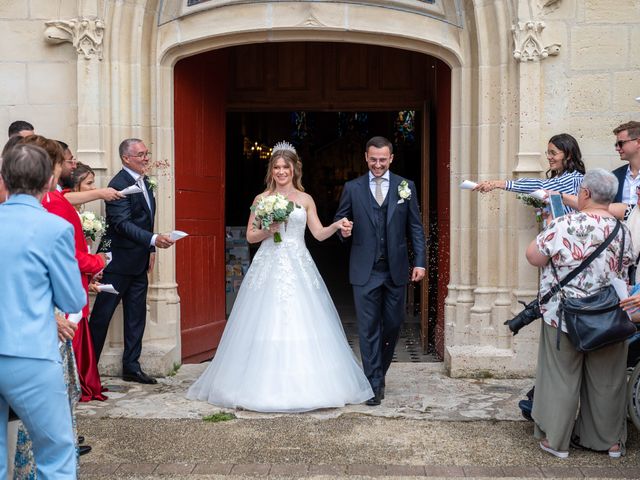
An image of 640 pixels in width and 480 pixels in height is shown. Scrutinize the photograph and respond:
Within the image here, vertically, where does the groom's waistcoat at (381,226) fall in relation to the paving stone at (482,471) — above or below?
above

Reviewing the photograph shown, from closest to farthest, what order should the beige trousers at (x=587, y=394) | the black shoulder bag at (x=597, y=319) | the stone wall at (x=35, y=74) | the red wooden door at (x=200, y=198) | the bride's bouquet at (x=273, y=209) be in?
the black shoulder bag at (x=597, y=319), the beige trousers at (x=587, y=394), the bride's bouquet at (x=273, y=209), the stone wall at (x=35, y=74), the red wooden door at (x=200, y=198)

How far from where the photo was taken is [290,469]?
4.86 metres

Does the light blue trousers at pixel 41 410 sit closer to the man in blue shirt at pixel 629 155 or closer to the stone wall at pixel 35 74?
the man in blue shirt at pixel 629 155

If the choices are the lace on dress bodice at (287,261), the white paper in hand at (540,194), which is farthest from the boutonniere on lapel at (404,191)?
the white paper in hand at (540,194)

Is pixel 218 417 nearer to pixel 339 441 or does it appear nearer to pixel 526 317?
pixel 339 441

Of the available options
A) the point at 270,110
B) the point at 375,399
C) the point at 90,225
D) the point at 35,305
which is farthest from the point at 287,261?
the point at 270,110

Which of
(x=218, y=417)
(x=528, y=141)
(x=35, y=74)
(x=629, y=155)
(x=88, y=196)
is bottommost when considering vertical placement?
(x=218, y=417)

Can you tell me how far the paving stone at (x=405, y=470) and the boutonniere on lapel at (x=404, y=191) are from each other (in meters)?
2.27

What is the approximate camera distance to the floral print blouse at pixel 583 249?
4.88m

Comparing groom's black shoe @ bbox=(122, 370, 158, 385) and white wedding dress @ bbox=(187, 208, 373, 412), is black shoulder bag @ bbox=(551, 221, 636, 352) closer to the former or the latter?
white wedding dress @ bbox=(187, 208, 373, 412)

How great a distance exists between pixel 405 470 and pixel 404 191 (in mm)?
2351

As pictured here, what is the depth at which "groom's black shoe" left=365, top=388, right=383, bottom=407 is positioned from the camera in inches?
251

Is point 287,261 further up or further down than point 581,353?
further up

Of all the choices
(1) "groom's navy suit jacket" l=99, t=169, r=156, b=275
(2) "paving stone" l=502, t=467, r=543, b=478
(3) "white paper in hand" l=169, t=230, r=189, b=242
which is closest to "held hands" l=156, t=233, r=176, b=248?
(1) "groom's navy suit jacket" l=99, t=169, r=156, b=275
